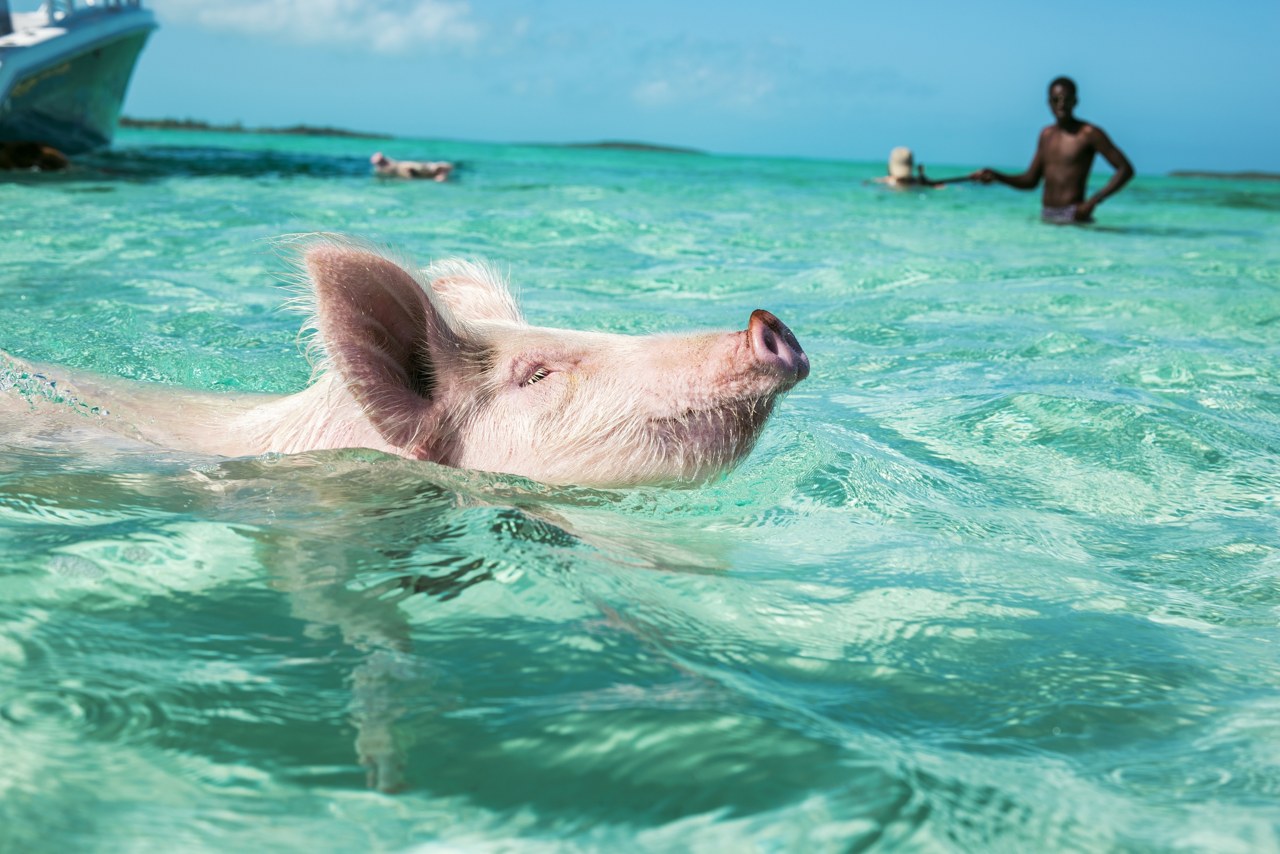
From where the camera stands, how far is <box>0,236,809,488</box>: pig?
297cm

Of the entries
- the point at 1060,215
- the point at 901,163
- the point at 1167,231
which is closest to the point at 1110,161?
the point at 1060,215

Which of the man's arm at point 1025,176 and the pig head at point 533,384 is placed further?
the man's arm at point 1025,176

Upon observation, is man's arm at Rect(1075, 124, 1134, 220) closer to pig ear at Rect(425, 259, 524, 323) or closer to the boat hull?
pig ear at Rect(425, 259, 524, 323)

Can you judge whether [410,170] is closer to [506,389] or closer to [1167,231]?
[1167,231]

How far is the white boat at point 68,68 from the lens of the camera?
16062mm

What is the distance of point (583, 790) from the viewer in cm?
164

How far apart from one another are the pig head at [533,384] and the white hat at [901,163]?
23164mm

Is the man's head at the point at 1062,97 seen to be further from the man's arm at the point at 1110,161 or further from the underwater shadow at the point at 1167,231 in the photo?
the underwater shadow at the point at 1167,231

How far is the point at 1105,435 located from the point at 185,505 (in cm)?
331

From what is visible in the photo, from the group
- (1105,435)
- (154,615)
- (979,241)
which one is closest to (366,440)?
(154,615)

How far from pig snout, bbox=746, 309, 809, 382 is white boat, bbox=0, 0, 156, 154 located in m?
15.3

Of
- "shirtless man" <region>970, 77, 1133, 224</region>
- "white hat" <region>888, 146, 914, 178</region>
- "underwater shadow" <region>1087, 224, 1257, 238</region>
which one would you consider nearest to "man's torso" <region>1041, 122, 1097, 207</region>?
"shirtless man" <region>970, 77, 1133, 224</region>

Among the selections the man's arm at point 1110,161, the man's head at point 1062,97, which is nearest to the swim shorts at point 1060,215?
the man's arm at point 1110,161

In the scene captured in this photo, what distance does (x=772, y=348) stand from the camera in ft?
9.30
